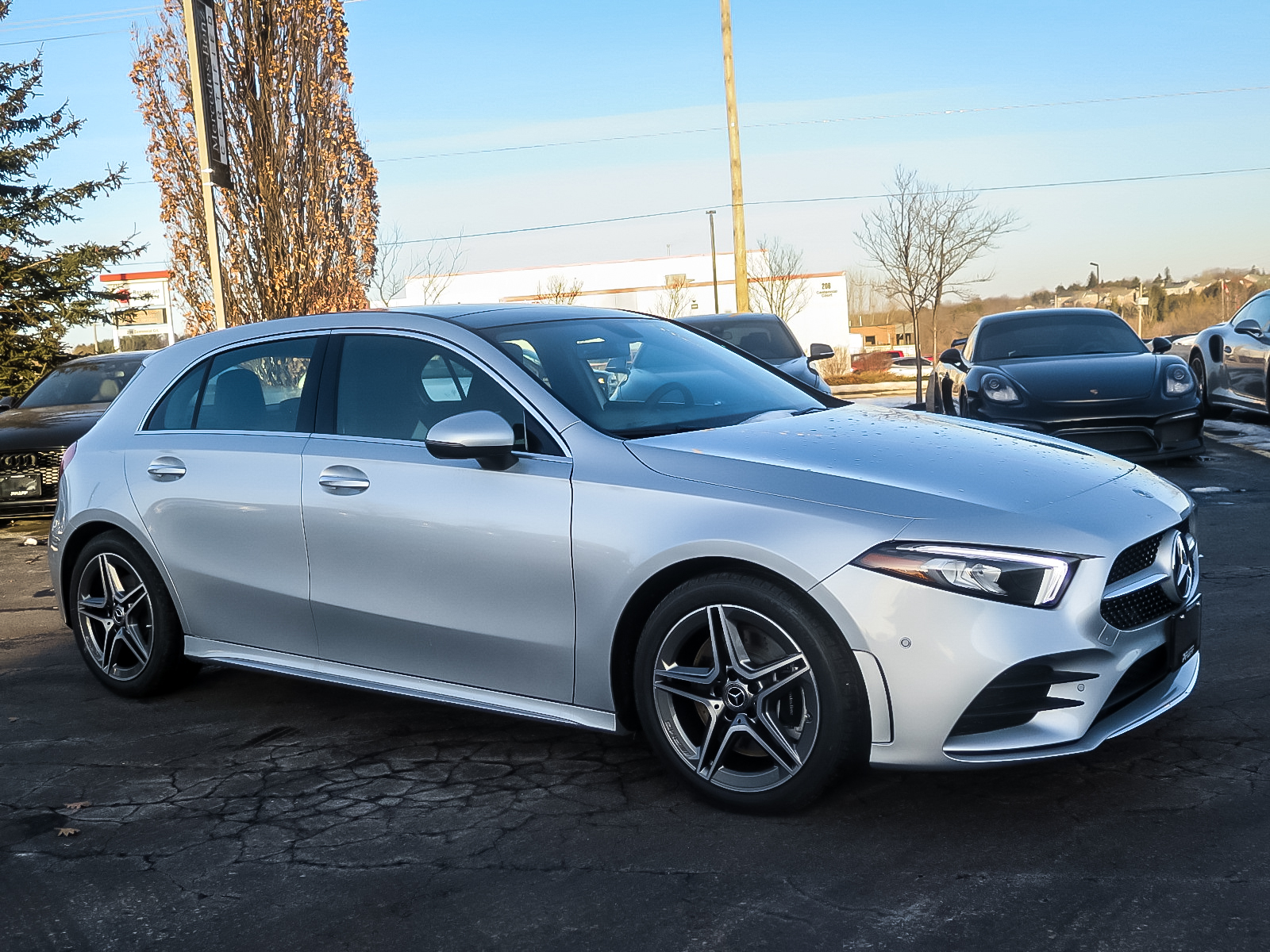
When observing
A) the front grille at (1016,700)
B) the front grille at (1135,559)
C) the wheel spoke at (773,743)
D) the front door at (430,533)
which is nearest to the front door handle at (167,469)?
the front door at (430,533)

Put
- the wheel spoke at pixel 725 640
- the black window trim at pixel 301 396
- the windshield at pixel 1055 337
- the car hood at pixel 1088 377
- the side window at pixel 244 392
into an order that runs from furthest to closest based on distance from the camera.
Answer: the windshield at pixel 1055 337 < the car hood at pixel 1088 377 < the side window at pixel 244 392 < the black window trim at pixel 301 396 < the wheel spoke at pixel 725 640

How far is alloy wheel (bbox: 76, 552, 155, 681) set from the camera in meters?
5.26

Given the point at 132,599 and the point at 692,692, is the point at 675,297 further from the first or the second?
the point at 692,692

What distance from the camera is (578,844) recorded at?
3504mm

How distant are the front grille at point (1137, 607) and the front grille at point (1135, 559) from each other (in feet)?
0.18

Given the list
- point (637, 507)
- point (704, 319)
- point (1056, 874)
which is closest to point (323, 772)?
point (637, 507)

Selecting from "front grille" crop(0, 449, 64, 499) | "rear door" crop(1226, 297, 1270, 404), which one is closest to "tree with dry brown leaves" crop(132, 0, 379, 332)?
"front grille" crop(0, 449, 64, 499)

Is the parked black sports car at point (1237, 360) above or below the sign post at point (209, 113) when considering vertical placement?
below

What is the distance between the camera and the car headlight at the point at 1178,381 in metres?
10.5

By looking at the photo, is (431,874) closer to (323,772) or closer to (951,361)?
(323,772)

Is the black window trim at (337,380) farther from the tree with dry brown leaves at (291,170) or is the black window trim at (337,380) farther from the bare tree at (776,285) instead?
the bare tree at (776,285)

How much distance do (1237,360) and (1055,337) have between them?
124 inches

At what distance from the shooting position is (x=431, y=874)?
11.0ft

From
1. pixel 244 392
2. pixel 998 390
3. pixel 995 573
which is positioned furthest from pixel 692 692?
pixel 998 390
